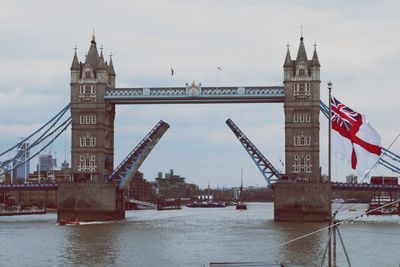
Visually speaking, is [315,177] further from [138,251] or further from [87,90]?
[138,251]

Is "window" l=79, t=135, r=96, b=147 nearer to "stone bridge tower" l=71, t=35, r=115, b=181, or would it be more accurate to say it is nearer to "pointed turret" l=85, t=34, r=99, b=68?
"stone bridge tower" l=71, t=35, r=115, b=181

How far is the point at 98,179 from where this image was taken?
9688 cm

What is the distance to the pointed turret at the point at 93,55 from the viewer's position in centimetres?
9893

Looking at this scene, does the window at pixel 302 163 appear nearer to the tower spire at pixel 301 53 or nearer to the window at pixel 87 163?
the tower spire at pixel 301 53

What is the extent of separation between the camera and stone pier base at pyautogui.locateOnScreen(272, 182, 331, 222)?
3455 inches

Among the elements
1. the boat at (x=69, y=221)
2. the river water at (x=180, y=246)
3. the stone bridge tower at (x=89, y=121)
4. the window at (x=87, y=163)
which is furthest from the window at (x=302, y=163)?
the boat at (x=69, y=221)

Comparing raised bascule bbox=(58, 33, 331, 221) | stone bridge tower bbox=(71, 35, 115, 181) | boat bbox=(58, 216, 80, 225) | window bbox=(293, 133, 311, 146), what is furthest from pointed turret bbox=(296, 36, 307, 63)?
boat bbox=(58, 216, 80, 225)

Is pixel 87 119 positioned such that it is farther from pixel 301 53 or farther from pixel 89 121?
pixel 301 53

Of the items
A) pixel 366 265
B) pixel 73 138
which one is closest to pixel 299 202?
pixel 73 138

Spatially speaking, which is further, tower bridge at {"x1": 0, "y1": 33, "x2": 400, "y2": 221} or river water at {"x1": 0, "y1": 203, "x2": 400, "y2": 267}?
tower bridge at {"x1": 0, "y1": 33, "x2": 400, "y2": 221}

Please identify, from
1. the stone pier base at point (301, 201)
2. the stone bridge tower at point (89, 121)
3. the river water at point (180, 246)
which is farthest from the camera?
the stone bridge tower at point (89, 121)

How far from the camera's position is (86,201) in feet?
304

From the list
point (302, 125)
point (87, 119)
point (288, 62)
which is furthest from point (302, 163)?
point (87, 119)

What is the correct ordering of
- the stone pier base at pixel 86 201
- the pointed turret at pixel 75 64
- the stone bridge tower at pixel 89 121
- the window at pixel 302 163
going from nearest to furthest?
the stone pier base at pixel 86 201 → the window at pixel 302 163 → the stone bridge tower at pixel 89 121 → the pointed turret at pixel 75 64
